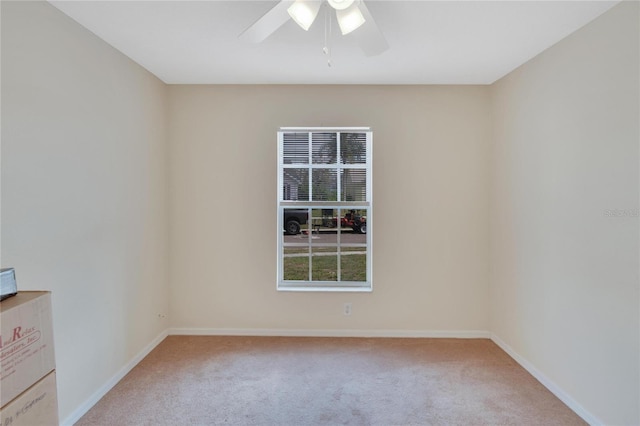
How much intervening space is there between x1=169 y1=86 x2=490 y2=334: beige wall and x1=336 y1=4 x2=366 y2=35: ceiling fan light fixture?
5.11ft

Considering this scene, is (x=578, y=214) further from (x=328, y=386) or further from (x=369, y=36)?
(x=328, y=386)

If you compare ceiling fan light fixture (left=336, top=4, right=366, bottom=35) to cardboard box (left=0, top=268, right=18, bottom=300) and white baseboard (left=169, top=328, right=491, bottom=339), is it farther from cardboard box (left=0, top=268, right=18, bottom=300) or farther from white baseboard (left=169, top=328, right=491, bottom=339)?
white baseboard (left=169, top=328, right=491, bottom=339)

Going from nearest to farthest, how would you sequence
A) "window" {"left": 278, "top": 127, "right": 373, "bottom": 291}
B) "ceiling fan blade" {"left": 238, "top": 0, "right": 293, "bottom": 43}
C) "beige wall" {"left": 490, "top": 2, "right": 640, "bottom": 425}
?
"ceiling fan blade" {"left": 238, "top": 0, "right": 293, "bottom": 43} < "beige wall" {"left": 490, "top": 2, "right": 640, "bottom": 425} < "window" {"left": 278, "top": 127, "right": 373, "bottom": 291}

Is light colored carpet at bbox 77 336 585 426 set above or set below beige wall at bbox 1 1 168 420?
below

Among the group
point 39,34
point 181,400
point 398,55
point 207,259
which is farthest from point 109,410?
point 398,55

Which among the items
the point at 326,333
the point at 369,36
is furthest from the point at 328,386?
the point at 369,36

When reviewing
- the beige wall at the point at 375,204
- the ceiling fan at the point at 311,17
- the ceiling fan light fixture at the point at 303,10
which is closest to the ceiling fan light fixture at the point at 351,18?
the ceiling fan at the point at 311,17

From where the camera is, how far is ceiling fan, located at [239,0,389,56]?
1.39m

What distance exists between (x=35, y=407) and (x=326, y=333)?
2305 millimetres

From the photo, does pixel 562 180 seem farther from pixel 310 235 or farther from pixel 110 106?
pixel 110 106

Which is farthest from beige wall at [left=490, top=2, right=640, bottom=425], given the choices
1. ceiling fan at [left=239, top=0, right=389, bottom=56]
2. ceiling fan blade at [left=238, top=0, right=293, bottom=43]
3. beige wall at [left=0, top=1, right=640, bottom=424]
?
ceiling fan blade at [left=238, top=0, right=293, bottom=43]

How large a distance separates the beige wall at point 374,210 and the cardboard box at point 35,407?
193cm

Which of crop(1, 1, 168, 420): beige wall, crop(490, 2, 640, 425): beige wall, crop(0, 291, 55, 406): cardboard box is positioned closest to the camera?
crop(0, 291, 55, 406): cardboard box

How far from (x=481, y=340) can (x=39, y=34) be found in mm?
3978
